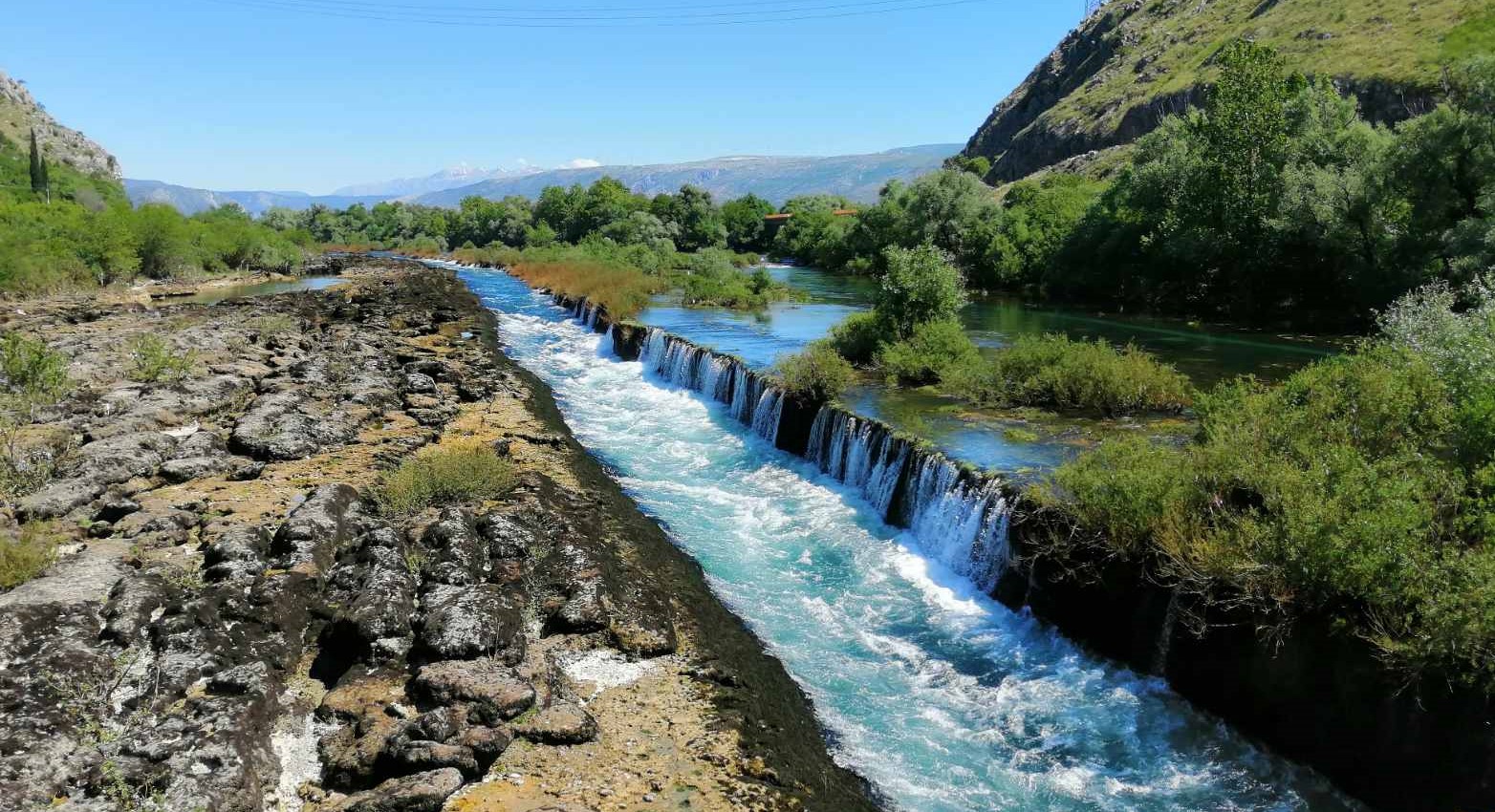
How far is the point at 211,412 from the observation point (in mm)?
21312

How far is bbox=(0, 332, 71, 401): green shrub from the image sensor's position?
64.3 ft

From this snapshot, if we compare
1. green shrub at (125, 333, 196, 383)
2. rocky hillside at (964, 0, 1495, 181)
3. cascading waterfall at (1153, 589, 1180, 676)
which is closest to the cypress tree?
green shrub at (125, 333, 196, 383)

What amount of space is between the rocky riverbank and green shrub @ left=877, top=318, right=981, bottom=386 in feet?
29.8

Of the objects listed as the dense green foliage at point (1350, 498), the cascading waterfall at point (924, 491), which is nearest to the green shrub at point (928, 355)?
the cascading waterfall at point (924, 491)

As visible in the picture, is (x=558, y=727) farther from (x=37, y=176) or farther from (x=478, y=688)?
(x=37, y=176)

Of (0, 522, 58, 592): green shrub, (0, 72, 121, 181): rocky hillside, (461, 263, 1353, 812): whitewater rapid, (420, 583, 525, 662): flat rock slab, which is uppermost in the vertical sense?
(0, 72, 121, 181): rocky hillside

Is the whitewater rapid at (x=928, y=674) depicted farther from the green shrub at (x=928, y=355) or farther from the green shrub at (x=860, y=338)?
the green shrub at (x=860, y=338)

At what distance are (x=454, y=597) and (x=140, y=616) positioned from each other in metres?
3.74

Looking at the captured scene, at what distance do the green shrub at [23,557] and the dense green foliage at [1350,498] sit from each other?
46.9 ft

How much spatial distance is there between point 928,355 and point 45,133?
17295 cm

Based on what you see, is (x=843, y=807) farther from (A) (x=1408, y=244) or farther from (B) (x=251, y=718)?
(A) (x=1408, y=244)

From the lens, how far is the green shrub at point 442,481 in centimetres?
1466

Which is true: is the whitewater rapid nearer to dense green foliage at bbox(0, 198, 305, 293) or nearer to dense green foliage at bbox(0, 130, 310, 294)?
dense green foliage at bbox(0, 198, 305, 293)

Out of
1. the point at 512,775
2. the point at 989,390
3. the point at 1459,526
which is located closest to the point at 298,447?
the point at 512,775
